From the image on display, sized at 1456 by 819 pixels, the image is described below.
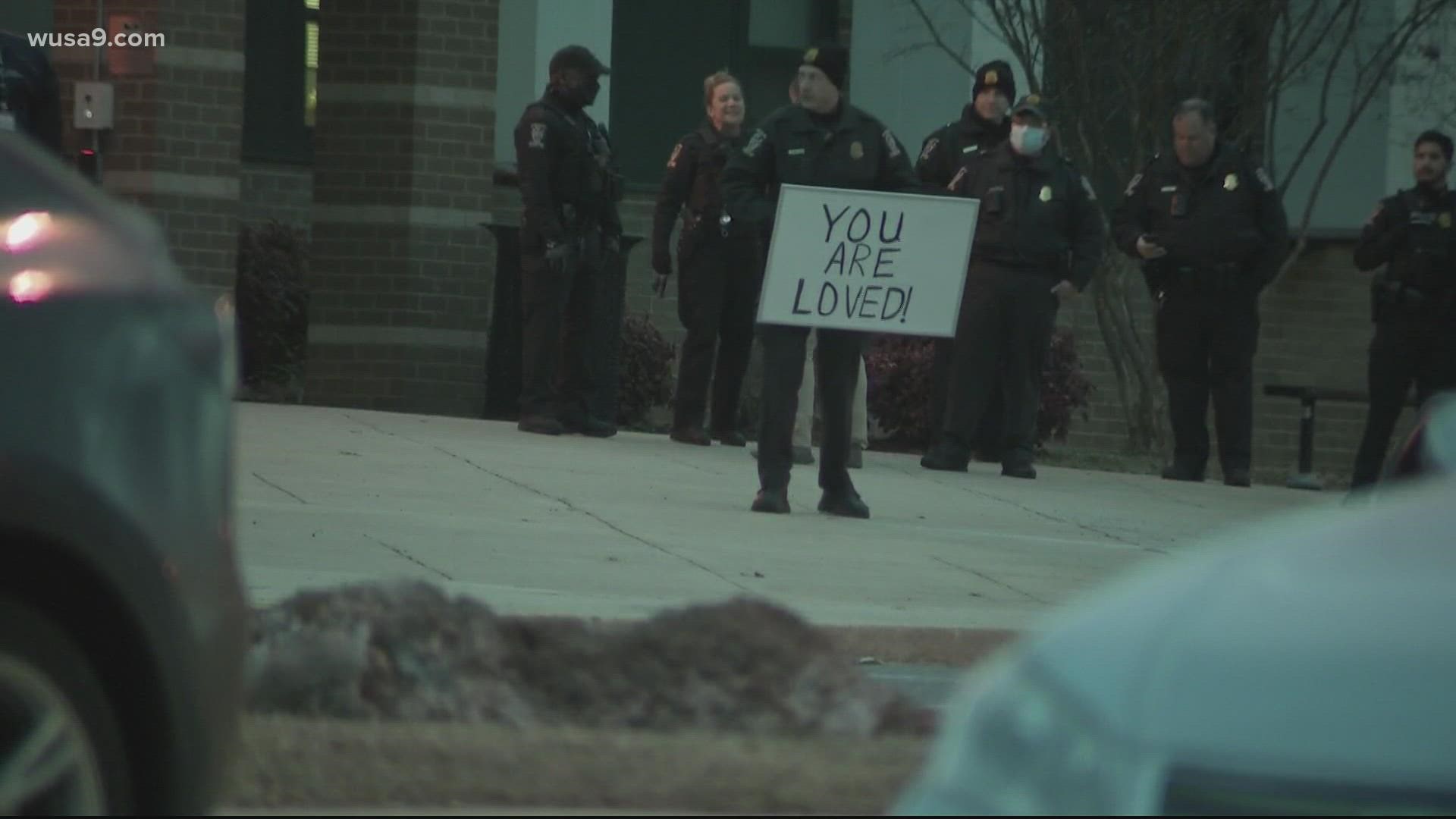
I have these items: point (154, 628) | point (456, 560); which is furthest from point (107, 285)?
point (456, 560)

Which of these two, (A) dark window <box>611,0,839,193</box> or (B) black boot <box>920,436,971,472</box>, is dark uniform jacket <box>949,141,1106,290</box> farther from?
(A) dark window <box>611,0,839,193</box>

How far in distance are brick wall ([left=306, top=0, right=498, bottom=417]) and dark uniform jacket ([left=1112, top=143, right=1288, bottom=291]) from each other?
5727mm

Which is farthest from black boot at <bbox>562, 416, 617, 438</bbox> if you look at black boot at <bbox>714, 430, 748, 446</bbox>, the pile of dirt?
the pile of dirt

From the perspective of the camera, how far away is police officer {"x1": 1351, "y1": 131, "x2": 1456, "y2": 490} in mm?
15031

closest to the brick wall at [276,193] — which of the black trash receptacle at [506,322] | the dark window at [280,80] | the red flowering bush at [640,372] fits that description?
the dark window at [280,80]

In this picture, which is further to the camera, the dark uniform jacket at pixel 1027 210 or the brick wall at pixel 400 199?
the brick wall at pixel 400 199

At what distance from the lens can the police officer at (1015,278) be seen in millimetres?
14922

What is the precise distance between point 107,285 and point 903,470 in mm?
10709

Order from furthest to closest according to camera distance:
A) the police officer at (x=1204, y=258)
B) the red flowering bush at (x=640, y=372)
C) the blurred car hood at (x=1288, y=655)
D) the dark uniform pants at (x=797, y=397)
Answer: the red flowering bush at (x=640, y=372)
the police officer at (x=1204, y=258)
the dark uniform pants at (x=797, y=397)
the blurred car hood at (x=1288, y=655)

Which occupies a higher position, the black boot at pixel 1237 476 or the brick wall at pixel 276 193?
the brick wall at pixel 276 193

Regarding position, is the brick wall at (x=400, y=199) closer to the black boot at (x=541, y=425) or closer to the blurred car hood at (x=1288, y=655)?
the black boot at (x=541, y=425)

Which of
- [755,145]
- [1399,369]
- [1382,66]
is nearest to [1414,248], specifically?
[1399,369]

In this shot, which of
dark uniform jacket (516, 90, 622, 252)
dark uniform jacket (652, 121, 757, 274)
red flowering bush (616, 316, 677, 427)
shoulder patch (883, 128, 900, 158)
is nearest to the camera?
shoulder patch (883, 128, 900, 158)

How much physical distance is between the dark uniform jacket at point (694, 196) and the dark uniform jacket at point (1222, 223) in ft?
7.62
